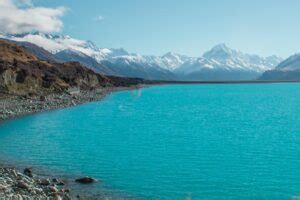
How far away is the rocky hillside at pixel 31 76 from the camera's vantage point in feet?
318

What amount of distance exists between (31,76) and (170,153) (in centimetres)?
7283

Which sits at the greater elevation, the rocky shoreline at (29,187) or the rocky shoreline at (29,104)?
the rocky shoreline at (29,104)

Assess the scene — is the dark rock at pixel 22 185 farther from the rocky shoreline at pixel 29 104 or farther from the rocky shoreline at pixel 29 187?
the rocky shoreline at pixel 29 104

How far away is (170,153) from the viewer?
40375 mm

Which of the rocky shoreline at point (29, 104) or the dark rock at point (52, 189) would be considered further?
the rocky shoreline at point (29, 104)

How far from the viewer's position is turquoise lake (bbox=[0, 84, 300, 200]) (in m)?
29.5

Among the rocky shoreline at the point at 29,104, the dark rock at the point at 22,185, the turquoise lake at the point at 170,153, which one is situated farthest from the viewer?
the rocky shoreline at the point at 29,104

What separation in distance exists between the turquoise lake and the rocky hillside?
101 ft

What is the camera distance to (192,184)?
30.0 metres

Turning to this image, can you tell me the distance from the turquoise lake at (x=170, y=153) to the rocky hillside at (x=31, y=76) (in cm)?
3087

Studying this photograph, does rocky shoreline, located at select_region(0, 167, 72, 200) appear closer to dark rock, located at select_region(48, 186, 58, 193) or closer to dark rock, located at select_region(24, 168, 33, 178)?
dark rock, located at select_region(48, 186, 58, 193)

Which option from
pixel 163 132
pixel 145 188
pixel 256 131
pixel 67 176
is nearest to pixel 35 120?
pixel 163 132

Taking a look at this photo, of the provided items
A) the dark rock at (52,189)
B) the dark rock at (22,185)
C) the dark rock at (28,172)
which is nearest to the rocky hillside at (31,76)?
the dark rock at (28,172)

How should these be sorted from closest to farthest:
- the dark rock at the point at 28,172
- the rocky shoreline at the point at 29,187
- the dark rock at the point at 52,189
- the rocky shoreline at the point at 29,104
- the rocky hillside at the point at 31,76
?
1. the rocky shoreline at the point at 29,187
2. the dark rock at the point at 52,189
3. the dark rock at the point at 28,172
4. the rocky shoreline at the point at 29,104
5. the rocky hillside at the point at 31,76
